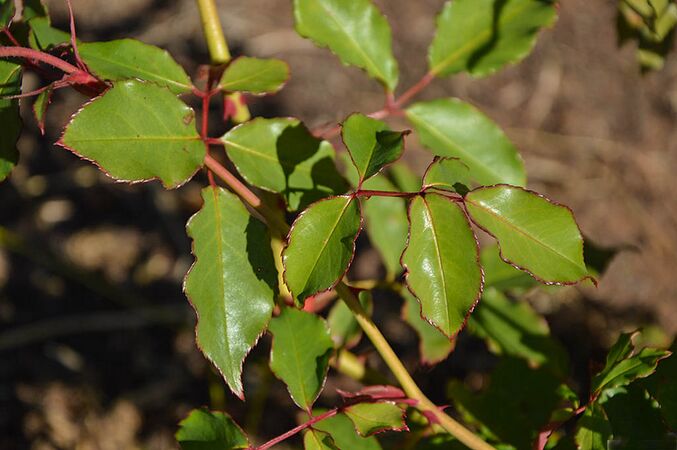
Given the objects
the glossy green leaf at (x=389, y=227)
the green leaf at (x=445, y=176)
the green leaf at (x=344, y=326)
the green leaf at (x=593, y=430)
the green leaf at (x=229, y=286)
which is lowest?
the green leaf at (x=344, y=326)

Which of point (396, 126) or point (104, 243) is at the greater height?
point (396, 126)

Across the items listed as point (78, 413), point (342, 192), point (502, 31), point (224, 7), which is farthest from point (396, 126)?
point (342, 192)

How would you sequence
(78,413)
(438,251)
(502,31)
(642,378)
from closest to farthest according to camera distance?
(438,251) < (642,378) < (502,31) < (78,413)

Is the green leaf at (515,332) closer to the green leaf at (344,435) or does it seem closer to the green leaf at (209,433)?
the green leaf at (344,435)

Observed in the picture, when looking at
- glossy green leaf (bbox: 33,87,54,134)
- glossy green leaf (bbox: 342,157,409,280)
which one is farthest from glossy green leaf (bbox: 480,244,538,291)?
glossy green leaf (bbox: 33,87,54,134)

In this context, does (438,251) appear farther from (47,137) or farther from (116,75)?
(47,137)

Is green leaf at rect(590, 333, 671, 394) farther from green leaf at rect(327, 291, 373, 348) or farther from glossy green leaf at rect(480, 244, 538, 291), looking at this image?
green leaf at rect(327, 291, 373, 348)

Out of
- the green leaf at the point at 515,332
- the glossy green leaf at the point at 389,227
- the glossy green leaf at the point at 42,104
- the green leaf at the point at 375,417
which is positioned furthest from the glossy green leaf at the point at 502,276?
the glossy green leaf at the point at 42,104
